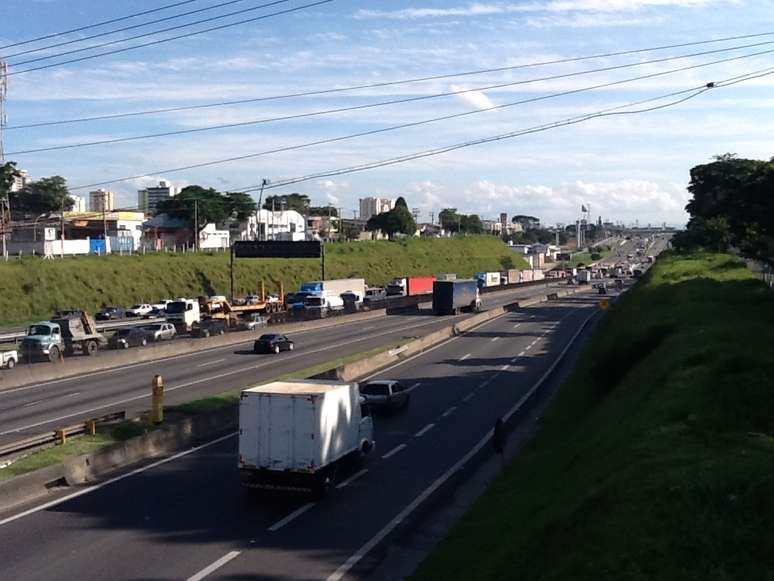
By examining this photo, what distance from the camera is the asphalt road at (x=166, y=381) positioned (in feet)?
104

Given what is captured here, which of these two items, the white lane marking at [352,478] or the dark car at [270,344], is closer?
the white lane marking at [352,478]

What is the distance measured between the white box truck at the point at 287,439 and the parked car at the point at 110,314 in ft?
196

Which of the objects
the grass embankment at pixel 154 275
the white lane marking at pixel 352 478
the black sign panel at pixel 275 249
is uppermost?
the black sign panel at pixel 275 249

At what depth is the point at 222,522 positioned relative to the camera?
18453 mm

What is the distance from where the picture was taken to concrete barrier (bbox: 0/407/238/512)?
65.4 ft

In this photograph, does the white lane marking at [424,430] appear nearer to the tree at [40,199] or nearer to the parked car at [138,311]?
the parked car at [138,311]

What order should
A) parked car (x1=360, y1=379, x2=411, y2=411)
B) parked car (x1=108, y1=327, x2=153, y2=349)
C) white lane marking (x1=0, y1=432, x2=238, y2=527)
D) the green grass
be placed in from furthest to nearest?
parked car (x1=108, y1=327, x2=153, y2=349) → parked car (x1=360, y1=379, x2=411, y2=411) → the green grass → white lane marking (x1=0, y1=432, x2=238, y2=527)

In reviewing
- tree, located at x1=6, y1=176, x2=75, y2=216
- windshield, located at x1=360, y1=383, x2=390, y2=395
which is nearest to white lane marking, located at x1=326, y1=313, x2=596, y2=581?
windshield, located at x1=360, y1=383, x2=390, y2=395

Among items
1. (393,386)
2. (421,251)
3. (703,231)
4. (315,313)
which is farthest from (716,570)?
(421,251)

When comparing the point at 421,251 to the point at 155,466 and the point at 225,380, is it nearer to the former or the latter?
the point at 225,380

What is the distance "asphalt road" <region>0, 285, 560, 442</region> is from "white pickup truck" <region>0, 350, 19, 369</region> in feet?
11.5

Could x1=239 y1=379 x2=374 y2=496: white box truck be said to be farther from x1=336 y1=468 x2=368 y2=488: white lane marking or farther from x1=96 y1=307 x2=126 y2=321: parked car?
x1=96 y1=307 x2=126 y2=321: parked car

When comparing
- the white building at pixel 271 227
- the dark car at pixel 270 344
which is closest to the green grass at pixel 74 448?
the dark car at pixel 270 344

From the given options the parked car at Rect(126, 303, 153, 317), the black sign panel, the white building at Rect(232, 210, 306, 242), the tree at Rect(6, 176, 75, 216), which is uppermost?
the tree at Rect(6, 176, 75, 216)
